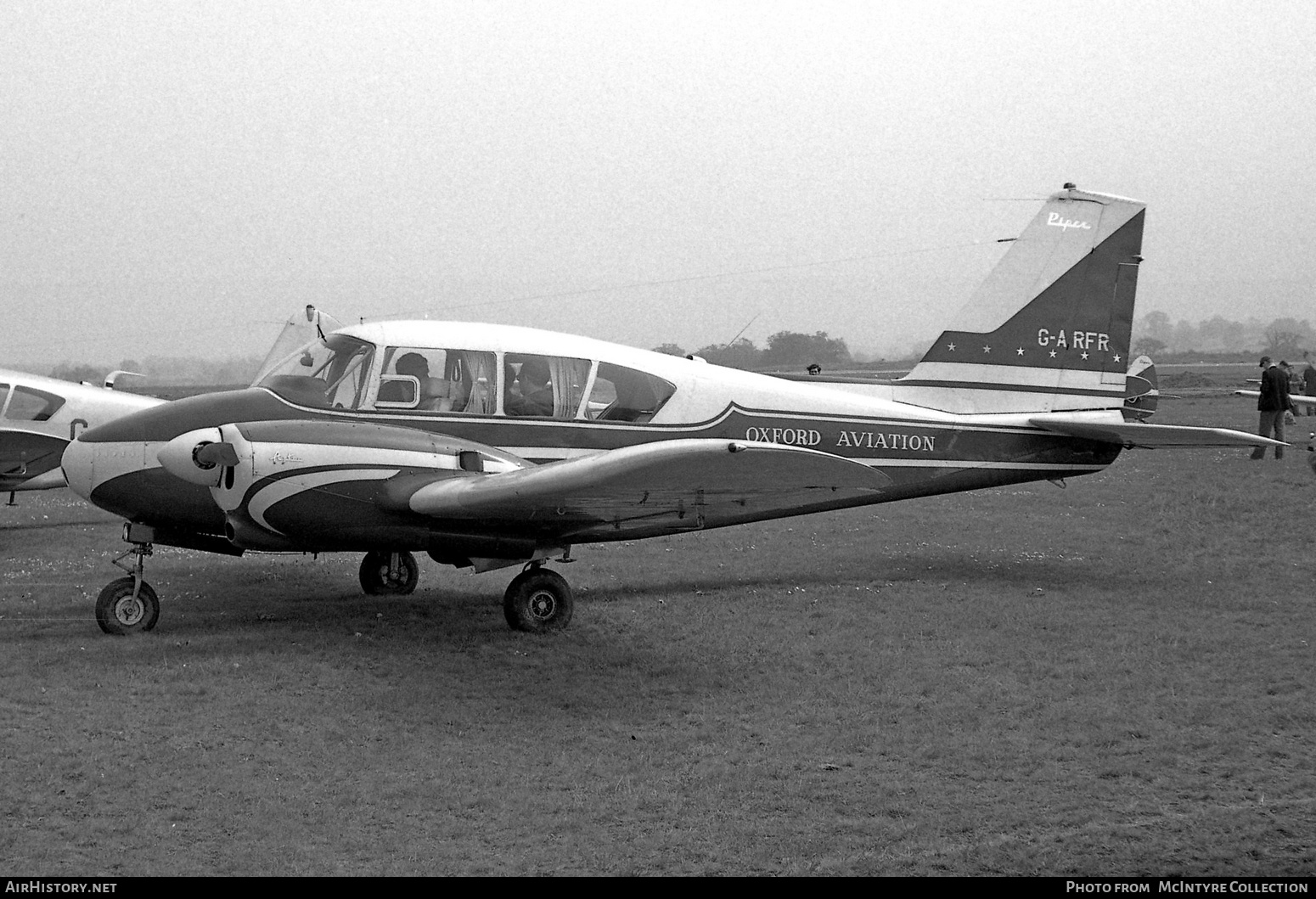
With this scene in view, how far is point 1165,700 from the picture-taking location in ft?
21.8

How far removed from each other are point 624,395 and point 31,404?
799cm

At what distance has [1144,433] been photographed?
988 centimetres

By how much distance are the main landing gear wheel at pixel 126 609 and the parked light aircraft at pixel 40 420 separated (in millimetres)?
5218

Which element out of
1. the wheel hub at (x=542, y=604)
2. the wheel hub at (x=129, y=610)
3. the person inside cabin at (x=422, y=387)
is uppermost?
the person inside cabin at (x=422, y=387)

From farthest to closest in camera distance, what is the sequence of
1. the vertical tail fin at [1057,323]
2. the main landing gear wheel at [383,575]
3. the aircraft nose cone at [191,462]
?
the vertical tail fin at [1057,323]
the main landing gear wheel at [383,575]
the aircraft nose cone at [191,462]

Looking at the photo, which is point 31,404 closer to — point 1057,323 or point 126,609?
point 126,609

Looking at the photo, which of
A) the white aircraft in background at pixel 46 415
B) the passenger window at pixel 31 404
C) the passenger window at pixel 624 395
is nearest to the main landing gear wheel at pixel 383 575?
the passenger window at pixel 624 395

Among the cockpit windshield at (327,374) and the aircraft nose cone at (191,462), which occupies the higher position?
the cockpit windshield at (327,374)

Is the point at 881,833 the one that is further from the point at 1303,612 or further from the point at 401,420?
the point at 1303,612

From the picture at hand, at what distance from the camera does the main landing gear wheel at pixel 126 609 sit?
7898 millimetres

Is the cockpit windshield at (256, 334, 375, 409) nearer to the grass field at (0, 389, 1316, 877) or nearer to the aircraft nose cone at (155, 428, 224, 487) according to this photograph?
the aircraft nose cone at (155, 428, 224, 487)

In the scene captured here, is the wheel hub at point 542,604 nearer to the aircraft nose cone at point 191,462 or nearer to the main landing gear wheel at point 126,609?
the aircraft nose cone at point 191,462

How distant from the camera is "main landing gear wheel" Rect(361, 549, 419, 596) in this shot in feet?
31.6

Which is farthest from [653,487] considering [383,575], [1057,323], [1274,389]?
[1274,389]
